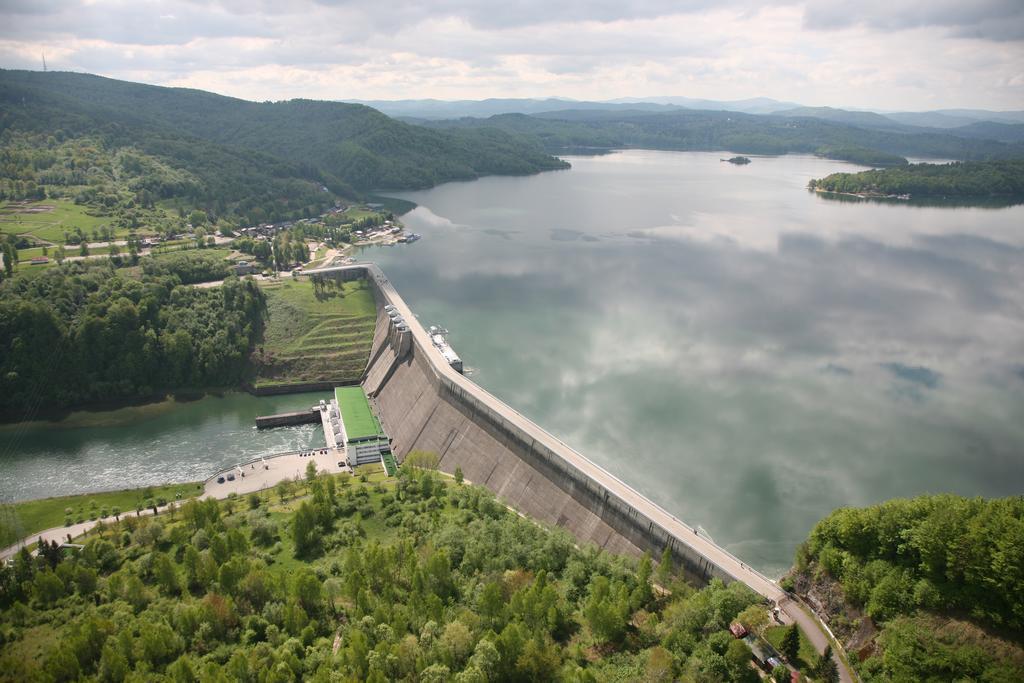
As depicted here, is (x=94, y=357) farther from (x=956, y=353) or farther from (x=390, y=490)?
(x=956, y=353)

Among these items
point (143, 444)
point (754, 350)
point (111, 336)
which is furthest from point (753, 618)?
point (111, 336)

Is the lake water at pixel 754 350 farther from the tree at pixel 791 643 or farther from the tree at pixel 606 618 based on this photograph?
the tree at pixel 606 618

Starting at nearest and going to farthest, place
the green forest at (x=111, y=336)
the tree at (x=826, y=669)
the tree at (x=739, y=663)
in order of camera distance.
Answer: the tree at (x=826, y=669)
the tree at (x=739, y=663)
the green forest at (x=111, y=336)

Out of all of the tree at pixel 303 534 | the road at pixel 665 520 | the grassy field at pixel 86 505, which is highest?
the road at pixel 665 520

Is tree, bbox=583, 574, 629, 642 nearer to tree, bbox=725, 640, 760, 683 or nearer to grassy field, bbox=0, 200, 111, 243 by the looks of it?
tree, bbox=725, 640, 760, 683

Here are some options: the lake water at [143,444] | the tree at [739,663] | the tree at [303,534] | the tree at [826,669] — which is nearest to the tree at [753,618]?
the tree at [739,663]

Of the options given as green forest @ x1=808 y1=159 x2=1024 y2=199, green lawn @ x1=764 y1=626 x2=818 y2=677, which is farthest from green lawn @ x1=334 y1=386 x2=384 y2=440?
green forest @ x1=808 y1=159 x2=1024 y2=199

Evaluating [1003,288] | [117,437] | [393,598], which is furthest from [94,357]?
[1003,288]
